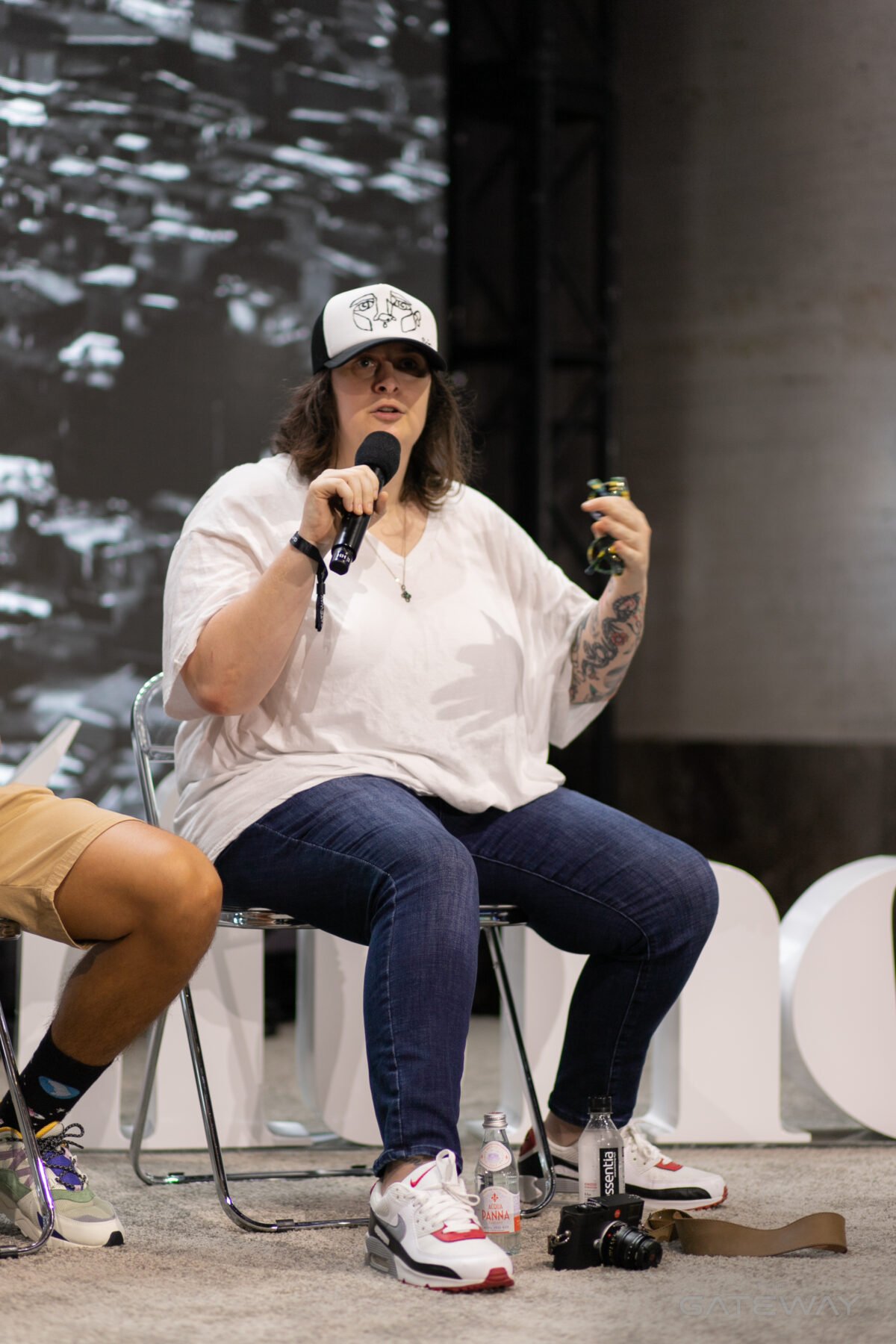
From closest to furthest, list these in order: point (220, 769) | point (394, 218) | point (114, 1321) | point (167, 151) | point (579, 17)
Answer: point (114, 1321), point (220, 769), point (167, 151), point (394, 218), point (579, 17)

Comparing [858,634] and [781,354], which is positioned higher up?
[781,354]

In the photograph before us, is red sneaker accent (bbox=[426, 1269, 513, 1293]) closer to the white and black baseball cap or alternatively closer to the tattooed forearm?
the tattooed forearm

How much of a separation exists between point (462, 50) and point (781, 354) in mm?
1636

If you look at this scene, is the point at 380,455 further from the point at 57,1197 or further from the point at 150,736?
the point at 57,1197

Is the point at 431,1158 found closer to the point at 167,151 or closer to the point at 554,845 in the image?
the point at 554,845

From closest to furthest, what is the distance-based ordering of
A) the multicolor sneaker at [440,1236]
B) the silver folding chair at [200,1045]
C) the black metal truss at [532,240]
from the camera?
the multicolor sneaker at [440,1236] → the silver folding chair at [200,1045] → the black metal truss at [532,240]

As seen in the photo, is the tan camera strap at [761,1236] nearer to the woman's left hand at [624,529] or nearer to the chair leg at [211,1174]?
the chair leg at [211,1174]

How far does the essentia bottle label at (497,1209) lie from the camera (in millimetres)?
1965

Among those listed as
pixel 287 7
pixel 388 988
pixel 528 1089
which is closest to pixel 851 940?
pixel 528 1089

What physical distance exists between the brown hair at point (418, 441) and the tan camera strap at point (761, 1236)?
117 cm

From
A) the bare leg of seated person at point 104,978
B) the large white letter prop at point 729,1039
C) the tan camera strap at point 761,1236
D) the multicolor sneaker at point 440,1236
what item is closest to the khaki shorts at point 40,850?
the bare leg of seated person at point 104,978

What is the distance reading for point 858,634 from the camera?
5.68m

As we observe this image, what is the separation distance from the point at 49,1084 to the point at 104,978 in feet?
0.61

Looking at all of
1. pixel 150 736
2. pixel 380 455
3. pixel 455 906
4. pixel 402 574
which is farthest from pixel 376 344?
pixel 455 906
